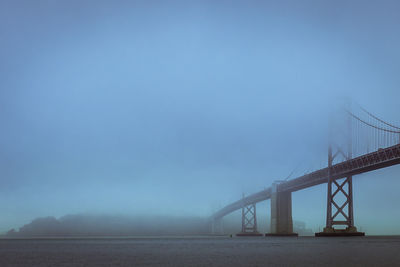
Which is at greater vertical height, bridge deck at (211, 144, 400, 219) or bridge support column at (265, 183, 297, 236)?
bridge deck at (211, 144, 400, 219)

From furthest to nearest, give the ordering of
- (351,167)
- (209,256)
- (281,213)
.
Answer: (281,213), (351,167), (209,256)

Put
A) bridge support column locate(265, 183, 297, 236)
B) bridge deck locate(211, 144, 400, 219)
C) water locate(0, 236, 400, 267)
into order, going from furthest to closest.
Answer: bridge support column locate(265, 183, 297, 236)
bridge deck locate(211, 144, 400, 219)
water locate(0, 236, 400, 267)

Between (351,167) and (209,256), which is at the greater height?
(351,167)

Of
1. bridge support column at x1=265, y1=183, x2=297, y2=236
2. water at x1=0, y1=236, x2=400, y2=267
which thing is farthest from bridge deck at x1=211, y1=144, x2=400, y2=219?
water at x1=0, y1=236, x2=400, y2=267

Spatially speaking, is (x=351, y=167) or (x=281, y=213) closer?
(x=351, y=167)

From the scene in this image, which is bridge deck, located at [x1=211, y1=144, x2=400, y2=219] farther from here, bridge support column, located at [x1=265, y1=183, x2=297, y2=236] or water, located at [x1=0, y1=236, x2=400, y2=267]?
water, located at [x1=0, y1=236, x2=400, y2=267]

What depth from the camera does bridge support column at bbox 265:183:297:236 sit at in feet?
259

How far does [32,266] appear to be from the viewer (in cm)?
1313

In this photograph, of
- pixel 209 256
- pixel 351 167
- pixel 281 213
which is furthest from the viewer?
pixel 281 213

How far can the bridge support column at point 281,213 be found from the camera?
78875 millimetres

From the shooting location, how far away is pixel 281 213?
3093 inches

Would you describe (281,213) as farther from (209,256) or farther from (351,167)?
(209,256)

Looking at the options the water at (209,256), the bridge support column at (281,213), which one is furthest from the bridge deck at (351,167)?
the water at (209,256)

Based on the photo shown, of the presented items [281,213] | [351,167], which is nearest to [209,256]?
[351,167]
